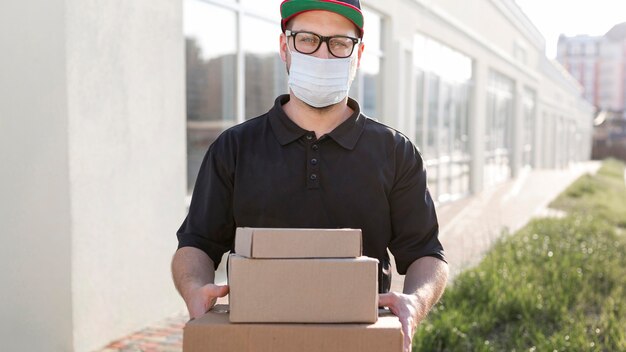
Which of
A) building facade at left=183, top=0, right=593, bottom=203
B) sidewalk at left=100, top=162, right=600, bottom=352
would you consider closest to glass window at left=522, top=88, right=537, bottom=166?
building facade at left=183, top=0, right=593, bottom=203

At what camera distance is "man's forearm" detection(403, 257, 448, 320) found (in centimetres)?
223

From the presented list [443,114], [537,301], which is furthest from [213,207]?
[443,114]

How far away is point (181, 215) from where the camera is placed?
6199 millimetres

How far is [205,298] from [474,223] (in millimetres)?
11112

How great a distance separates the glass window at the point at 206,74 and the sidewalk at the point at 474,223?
4.10 ft

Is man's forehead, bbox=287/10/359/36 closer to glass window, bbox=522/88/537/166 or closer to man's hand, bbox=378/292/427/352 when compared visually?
man's hand, bbox=378/292/427/352

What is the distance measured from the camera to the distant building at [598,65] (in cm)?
11950

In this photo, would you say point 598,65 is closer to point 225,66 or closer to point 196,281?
point 225,66

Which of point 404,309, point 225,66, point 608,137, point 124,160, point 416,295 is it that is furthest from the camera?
point 608,137

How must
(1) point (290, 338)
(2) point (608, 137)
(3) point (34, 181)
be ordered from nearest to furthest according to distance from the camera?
(1) point (290, 338) < (3) point (34, 181) < (2) point (608, 137)

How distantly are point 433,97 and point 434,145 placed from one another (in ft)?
2.88

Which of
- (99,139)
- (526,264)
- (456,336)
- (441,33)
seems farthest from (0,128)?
(441,33)

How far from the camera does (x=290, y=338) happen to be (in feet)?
5.98

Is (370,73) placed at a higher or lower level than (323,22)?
higher
